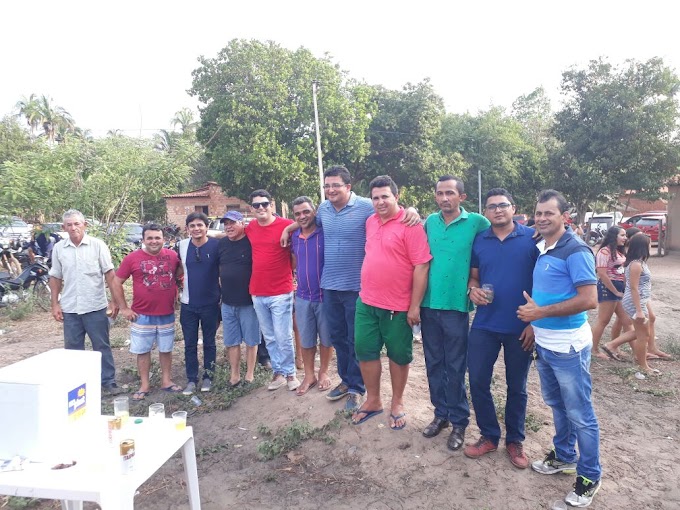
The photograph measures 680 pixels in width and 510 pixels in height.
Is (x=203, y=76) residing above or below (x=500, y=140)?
above

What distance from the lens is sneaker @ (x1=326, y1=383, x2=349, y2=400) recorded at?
4.34 metres

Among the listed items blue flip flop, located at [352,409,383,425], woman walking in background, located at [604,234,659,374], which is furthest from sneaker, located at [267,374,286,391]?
woman walking in background, located at [604,234,659,374]

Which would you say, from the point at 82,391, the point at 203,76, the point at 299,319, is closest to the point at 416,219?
the point at 299,319

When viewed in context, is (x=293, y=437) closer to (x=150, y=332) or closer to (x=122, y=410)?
(x=122, y=410)

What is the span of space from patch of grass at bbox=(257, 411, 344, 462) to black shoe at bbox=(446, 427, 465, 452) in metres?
0.89

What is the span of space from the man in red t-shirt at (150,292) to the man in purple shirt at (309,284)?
1356 mm

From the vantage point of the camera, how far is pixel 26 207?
30.7ft

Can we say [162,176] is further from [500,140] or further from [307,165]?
[500,140]

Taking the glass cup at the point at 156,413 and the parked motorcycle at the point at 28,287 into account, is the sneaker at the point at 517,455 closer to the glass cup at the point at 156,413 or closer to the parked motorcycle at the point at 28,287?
the glass cup at the point at 156,413

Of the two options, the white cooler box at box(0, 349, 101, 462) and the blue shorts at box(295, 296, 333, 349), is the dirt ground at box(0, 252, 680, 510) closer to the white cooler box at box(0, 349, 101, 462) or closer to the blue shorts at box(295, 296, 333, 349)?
the blue shorts at box(295, 296, 333, 349)

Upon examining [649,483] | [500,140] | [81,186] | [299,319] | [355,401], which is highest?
[500,140]

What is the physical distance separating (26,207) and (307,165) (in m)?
13.4

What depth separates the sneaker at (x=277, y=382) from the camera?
15.8ft

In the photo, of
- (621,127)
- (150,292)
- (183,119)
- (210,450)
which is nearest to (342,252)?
(210,450)
